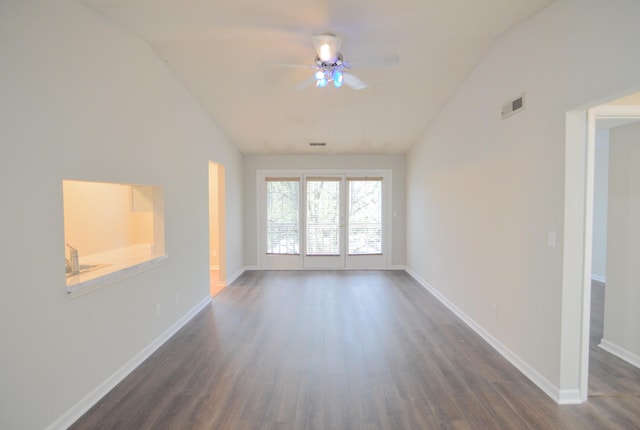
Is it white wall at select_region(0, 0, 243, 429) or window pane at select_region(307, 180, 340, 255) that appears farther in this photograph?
window pane at select_region(307, 180, 340, 255)

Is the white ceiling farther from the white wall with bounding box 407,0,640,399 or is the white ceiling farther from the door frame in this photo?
the door frame

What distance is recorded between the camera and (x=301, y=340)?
11.2 feet

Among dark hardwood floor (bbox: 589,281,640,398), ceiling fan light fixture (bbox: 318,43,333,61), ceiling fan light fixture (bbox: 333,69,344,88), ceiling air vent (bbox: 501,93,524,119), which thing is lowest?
dark hardwood floor (bbox: 589,281,640,398)

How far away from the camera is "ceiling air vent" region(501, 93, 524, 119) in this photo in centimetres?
275

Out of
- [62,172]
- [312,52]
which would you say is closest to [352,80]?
[312,52]

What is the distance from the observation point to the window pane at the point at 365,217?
22.2 ft

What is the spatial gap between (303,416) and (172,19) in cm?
318

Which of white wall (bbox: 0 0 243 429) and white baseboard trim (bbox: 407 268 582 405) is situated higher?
white wall (bbox: 0 0 243 429)

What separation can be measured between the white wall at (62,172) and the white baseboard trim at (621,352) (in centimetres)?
430

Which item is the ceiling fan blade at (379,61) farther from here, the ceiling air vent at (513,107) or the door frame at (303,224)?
the door frame at (303,224)

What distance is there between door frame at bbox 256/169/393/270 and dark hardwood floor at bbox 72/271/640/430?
2.59 metres

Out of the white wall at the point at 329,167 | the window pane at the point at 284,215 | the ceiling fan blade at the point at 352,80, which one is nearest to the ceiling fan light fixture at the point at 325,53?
the ceiling fan blade at the point at 352,80

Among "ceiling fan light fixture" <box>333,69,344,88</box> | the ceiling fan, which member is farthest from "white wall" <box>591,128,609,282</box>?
"ceiling fan light fixture" <box>333,69,344,88</box>

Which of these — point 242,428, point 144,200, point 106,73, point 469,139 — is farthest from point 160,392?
point 469,139
